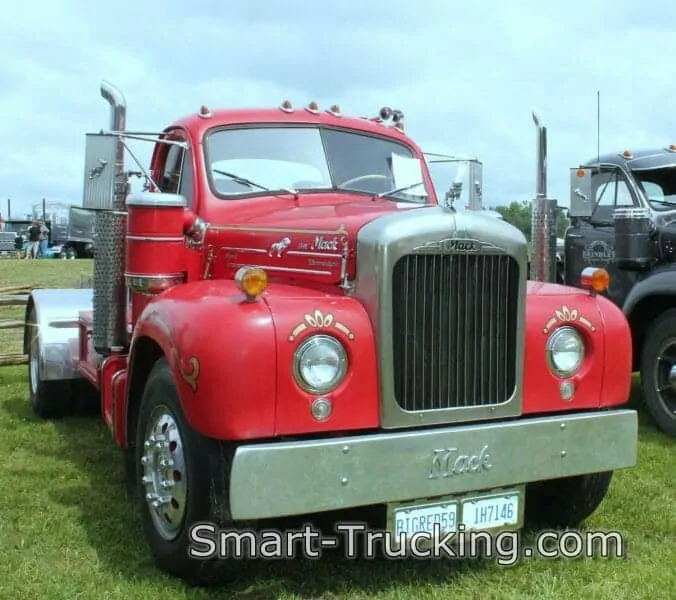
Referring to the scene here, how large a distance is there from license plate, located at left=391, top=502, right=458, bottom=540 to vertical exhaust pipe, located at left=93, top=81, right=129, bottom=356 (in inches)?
90.4

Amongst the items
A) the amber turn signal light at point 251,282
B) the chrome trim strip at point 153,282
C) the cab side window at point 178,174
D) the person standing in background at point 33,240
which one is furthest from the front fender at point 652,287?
the person standing in background at point 33,240

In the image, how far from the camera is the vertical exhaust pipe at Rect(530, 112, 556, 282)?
572 cm

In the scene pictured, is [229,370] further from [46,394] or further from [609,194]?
[609,194]

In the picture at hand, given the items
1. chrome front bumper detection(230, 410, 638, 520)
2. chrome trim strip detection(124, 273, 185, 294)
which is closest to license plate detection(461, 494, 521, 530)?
chrome front bumper detection(230, 410, 638, 520)

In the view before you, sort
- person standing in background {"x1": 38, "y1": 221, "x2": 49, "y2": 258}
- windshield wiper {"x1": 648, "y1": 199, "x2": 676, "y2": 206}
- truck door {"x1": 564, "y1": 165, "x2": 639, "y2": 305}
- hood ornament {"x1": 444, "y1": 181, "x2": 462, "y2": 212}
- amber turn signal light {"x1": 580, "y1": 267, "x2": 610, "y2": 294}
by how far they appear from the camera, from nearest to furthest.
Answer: hood ornament {"x1": 444, "y1": 181, "x2": 462, "y2": 212} < amber turn signal light {"x1": 580, "y1": 267, "x2": 610, "y2": 294} < windshield wiper {"x1": 648, "y1": 199, "x2": 676, "y2": 206} < truck door {"x1": 564, "y1": 165, "x2": 639, "y2": 305} < person standing in background {"x1": 38, "y1": 221, "x2": 49, "y2": 258}

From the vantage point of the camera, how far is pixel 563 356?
144 inches

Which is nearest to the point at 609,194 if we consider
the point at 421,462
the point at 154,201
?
the point at 154,201

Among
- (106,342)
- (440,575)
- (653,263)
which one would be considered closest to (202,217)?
(106,342)

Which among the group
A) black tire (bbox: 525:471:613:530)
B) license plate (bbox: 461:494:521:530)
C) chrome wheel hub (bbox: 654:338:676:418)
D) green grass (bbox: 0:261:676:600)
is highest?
chrome wheel hub (bbox: 654:338:676:418)

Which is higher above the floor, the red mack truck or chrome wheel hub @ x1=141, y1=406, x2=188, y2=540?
the red mack truck

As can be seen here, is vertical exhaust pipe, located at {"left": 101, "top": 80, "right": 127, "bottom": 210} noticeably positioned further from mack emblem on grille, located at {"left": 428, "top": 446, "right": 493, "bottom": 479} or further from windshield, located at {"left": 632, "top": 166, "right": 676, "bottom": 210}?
windshield, located at {"left": 632, "top": 166, "right": 676, "bottom": 210}

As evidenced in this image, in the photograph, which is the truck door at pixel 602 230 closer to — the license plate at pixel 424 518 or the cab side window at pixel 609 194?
the cab side window at pixel 609 194

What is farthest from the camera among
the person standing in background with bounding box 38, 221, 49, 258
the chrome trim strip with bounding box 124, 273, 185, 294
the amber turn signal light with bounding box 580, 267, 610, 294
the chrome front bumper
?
the person standing in background with bounding box 38, 221, 49, 258

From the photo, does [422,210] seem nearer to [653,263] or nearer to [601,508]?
[601,508]
